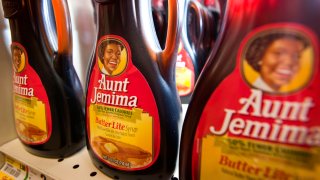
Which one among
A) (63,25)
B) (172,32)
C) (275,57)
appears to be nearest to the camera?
(275,57)

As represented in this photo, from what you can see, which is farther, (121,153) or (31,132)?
(31,132)

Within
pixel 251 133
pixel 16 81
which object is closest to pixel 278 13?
pixel 251 133

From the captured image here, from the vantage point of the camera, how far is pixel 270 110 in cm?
26

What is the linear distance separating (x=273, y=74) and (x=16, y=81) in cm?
55

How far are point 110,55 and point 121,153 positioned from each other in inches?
7.2

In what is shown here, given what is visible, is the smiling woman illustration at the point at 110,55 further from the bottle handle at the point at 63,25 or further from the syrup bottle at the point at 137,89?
the bottle handle at the point at 63,25

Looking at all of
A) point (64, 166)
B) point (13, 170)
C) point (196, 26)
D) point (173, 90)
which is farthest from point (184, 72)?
point (13, 170)

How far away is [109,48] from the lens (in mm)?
397

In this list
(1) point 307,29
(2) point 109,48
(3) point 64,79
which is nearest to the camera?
(1) point 307,29

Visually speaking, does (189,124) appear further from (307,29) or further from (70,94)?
(70,94)

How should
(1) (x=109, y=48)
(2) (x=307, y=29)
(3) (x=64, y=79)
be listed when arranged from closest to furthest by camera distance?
(2) (x=307, y=29) < (1) (x=109, y=48) < (3) (x=64, y=79)

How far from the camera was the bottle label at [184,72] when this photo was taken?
0.68 metres

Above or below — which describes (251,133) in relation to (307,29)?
below

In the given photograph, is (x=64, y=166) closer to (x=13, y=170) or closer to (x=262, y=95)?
(x=13, y=170)
